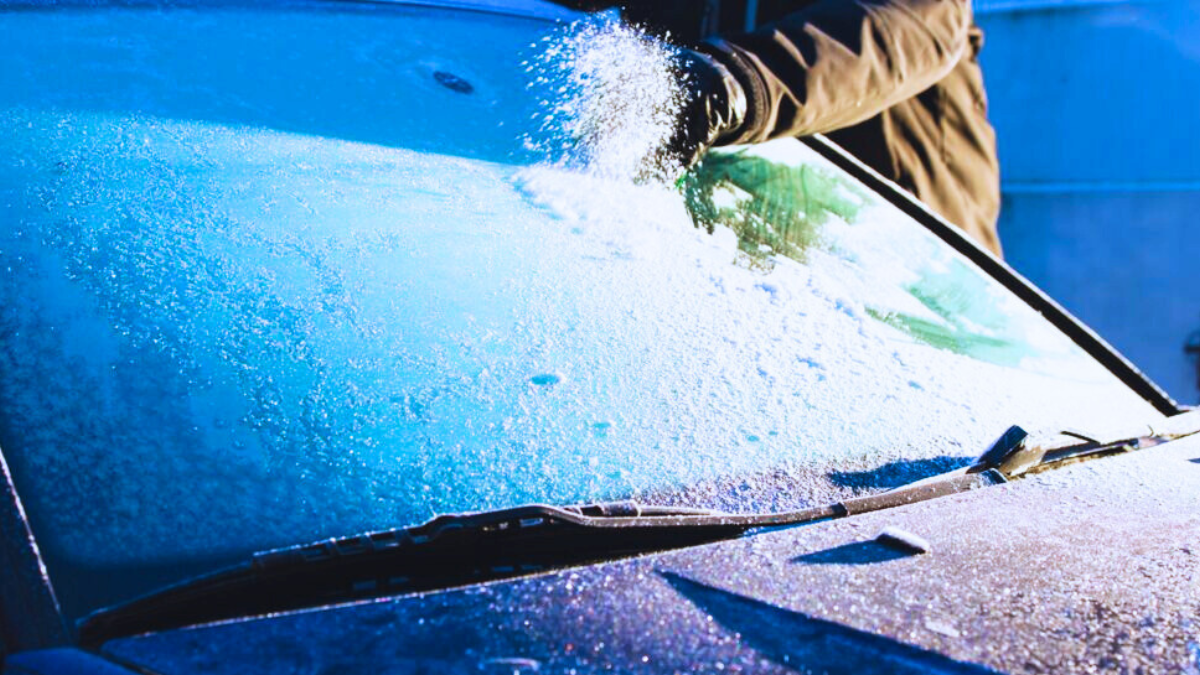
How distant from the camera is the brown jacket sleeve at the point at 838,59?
2459 millimetres

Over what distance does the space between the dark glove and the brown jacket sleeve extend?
39 millimetres

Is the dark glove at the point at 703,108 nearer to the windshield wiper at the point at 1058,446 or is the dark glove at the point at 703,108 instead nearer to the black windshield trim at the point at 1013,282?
the black windshield trim at the point at 1013,282

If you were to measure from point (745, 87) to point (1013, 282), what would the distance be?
560mm

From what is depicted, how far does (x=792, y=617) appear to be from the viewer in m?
1.06

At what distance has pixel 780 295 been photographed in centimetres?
176

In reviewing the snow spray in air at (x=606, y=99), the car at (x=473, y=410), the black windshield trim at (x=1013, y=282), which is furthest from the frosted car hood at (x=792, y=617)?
the black windshield trim at (x=1013, y=282)

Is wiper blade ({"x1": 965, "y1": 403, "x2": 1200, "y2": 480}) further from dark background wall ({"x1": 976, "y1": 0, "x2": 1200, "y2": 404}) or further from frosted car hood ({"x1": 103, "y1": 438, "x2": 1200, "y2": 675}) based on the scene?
dark background wall ({"x1": 976, "y1": 0, "x2": 1200, "y2": 404})

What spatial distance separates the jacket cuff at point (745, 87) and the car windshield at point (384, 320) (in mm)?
161

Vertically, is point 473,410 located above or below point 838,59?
below

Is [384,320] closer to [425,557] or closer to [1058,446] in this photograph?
[425,557]

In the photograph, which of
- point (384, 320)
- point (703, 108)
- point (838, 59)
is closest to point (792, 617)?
point (384, 320)

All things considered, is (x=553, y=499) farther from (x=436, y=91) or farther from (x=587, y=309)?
(x=436, y=91)

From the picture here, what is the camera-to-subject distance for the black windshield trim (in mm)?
2145

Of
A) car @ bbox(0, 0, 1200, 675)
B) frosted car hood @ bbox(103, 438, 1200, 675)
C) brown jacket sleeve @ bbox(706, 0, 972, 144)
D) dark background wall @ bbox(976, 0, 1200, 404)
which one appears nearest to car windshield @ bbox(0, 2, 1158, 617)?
car @ bbox(0, 0, 1200, 675)
